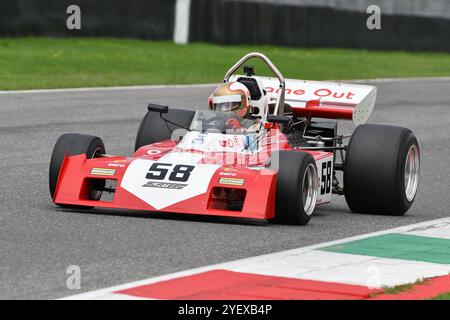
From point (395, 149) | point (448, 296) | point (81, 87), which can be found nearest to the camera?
point (448, 296)

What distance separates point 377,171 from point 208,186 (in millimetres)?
1805

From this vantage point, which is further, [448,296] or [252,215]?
[252,215]

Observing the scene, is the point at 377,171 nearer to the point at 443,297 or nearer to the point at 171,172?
the point at 171,172

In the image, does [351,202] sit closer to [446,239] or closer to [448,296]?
[446,239]

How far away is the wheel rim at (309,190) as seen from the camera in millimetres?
10242

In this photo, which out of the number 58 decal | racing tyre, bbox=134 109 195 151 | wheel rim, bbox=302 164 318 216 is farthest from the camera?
racing tyre, bbox=134 109 195 151

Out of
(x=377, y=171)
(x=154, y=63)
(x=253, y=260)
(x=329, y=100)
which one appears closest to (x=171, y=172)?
(x=253, y=260)

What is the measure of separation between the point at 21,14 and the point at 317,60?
8122 mm

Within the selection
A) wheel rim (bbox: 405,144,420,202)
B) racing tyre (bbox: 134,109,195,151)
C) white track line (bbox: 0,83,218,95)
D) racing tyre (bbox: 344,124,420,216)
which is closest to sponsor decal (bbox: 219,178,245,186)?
racing tyre (bbox: 344,124,420,216)

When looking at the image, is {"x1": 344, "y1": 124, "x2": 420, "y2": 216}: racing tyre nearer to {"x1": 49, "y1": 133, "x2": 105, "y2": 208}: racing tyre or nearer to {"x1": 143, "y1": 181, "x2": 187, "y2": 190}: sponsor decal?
{"x1": 143, "y1": 181, "x2": 187, "y2": 190}: sponsor decal

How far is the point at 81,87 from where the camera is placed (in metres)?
22.8

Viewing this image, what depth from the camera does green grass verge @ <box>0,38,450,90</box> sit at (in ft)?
79.8
